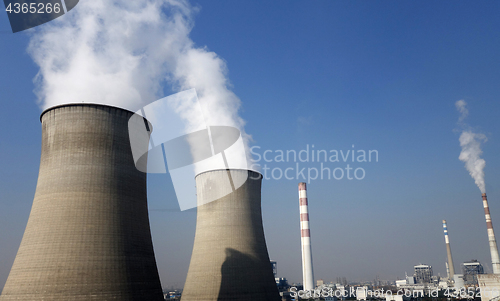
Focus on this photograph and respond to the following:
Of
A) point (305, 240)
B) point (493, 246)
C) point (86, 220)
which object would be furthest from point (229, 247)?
point (493, 246)

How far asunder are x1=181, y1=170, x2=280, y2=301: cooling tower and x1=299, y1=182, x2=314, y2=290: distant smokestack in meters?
9.80

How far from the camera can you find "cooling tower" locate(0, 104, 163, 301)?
8133 millimetres

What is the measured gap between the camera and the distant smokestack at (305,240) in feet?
79.2

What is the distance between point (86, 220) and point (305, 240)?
18.0 m

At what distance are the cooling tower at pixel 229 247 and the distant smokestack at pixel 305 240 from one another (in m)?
9.80

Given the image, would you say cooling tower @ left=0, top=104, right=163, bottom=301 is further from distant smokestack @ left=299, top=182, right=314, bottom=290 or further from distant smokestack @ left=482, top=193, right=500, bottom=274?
distant smokestack @ left=482, top=193, right=500, bottom=274

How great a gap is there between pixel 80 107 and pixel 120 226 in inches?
130

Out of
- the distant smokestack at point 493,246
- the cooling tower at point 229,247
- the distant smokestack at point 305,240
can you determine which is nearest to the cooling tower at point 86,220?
the cooling tower at point 229,247

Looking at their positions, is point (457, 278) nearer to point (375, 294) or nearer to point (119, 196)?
point (375, 294)

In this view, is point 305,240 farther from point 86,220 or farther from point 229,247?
point 86,220

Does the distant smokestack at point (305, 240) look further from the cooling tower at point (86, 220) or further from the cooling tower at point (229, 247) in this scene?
the cooling tower at point (86, 220)

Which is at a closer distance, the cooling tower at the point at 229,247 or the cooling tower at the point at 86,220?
the cooling tower at the point at 86,220

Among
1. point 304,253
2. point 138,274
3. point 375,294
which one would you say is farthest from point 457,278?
point 138,274

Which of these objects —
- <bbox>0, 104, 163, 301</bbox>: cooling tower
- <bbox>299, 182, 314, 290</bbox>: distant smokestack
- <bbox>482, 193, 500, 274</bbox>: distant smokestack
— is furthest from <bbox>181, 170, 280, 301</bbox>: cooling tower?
<bbox>482, 193, 500, 274</bbox>: distant smokestack
